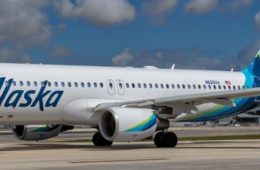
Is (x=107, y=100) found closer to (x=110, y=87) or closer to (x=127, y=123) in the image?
(x=110, y=87)

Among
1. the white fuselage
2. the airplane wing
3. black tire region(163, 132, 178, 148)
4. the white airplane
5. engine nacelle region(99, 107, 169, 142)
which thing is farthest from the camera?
black tire region(163, 132, 178, 148)

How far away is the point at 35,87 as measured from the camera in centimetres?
2497

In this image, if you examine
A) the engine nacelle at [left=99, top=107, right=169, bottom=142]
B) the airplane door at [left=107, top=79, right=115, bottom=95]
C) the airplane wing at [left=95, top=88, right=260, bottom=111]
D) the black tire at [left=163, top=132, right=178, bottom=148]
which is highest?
the airplane door at [left=107, top=79, right=115, bottom=95]

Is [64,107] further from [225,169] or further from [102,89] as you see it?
[225,169]

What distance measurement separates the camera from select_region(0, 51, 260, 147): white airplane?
24.5 metres

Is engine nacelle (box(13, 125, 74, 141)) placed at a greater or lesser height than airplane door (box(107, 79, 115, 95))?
lesser

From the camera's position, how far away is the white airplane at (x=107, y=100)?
966 inches

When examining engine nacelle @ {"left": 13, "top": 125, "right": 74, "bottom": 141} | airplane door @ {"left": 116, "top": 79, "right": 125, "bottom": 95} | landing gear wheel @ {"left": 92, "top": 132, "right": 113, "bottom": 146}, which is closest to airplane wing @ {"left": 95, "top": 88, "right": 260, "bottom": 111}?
airplane door @ {"left": 116, "top": 79, "right": 125, "bottom": 95}

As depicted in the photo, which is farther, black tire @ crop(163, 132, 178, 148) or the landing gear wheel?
the landing gear wheel

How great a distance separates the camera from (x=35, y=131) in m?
28.5

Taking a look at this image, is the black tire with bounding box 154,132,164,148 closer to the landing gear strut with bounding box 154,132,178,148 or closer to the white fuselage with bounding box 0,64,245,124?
the landing gear strut with bounding box 154,132,178,148

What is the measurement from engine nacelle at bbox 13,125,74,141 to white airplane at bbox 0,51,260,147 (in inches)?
0.6

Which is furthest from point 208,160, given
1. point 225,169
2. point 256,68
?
point 256,68

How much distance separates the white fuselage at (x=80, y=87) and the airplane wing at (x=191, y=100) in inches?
41.2
